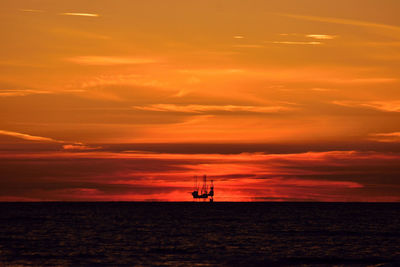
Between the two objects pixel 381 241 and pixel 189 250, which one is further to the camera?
pixel 381 241

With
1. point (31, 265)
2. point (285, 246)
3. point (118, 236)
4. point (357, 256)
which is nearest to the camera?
point (31, 265)

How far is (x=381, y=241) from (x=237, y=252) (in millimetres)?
30504

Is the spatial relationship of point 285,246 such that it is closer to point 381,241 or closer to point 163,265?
point 381,241

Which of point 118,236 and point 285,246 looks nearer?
point 285,246

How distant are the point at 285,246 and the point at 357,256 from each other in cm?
1424

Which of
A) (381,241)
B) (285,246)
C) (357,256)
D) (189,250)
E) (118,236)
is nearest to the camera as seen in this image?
(357,256)

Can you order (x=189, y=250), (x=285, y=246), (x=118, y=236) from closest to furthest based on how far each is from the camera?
(x=189, y=250) < (x=285, y=246) < (x=118, y=236)

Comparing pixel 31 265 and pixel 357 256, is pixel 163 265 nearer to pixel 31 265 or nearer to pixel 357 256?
pixel 31 265

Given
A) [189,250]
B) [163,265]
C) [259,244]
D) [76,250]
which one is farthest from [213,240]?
[163,265]

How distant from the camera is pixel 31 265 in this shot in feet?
224

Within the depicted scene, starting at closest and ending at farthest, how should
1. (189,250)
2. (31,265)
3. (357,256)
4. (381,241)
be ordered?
(31,265) → (357,256) → (189,250) → (381,241)

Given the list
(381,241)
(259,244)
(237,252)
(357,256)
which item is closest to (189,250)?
(237,252)

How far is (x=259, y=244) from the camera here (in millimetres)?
96500

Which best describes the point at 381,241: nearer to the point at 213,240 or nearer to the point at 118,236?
the point at 213,240
